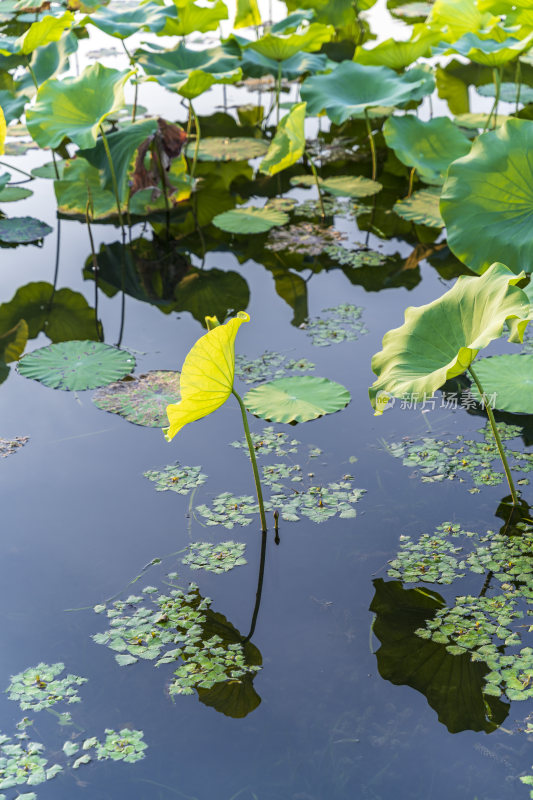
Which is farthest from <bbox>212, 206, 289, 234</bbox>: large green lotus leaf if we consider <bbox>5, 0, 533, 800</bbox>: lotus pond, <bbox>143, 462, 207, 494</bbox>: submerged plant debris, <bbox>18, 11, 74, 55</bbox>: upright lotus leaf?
<bbox>143, 462, 207, 494</bbox>: submerged plant debris

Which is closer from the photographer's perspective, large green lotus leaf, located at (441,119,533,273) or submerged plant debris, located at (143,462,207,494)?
submerged plant debris, located at (143,462,207,494)

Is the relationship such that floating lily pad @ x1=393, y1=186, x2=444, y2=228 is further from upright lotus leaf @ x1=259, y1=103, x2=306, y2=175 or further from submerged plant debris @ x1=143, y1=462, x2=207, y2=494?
submerged plant debris @ x1=143, y1=462, x2=207, y2=494

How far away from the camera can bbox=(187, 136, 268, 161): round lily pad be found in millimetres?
4871

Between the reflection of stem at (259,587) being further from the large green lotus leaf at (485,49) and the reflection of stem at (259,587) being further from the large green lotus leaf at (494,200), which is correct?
the large green lotus leaf at (485,49)

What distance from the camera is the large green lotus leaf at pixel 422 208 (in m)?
3.97

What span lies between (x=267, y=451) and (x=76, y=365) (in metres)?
0.88

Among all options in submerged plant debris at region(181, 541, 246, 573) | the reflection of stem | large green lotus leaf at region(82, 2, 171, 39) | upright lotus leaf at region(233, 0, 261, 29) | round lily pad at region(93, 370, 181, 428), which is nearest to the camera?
the reflection of stem

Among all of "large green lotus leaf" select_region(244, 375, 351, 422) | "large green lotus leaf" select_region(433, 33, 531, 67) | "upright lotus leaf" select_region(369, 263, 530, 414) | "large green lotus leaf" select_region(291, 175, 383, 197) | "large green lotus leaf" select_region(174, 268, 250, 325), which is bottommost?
"large green lotus leaf" select_region(174, 268, 250, 325)

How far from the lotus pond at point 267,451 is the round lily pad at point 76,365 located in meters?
0.01

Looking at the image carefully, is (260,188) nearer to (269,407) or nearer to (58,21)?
(58,21)

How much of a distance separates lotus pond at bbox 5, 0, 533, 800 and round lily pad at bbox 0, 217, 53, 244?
0.02m

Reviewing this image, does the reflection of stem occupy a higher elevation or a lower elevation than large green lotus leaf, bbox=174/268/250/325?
higher

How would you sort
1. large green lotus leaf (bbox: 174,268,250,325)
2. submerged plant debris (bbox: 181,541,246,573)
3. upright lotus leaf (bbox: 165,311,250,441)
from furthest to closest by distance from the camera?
large green lotus leaf (bbox: 174,268,250,325)
submerged plant debris (bbox: 181,541,246,573)
upright lotus leaf (bbox: 165,311,250,441)

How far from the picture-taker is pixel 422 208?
162 inches
